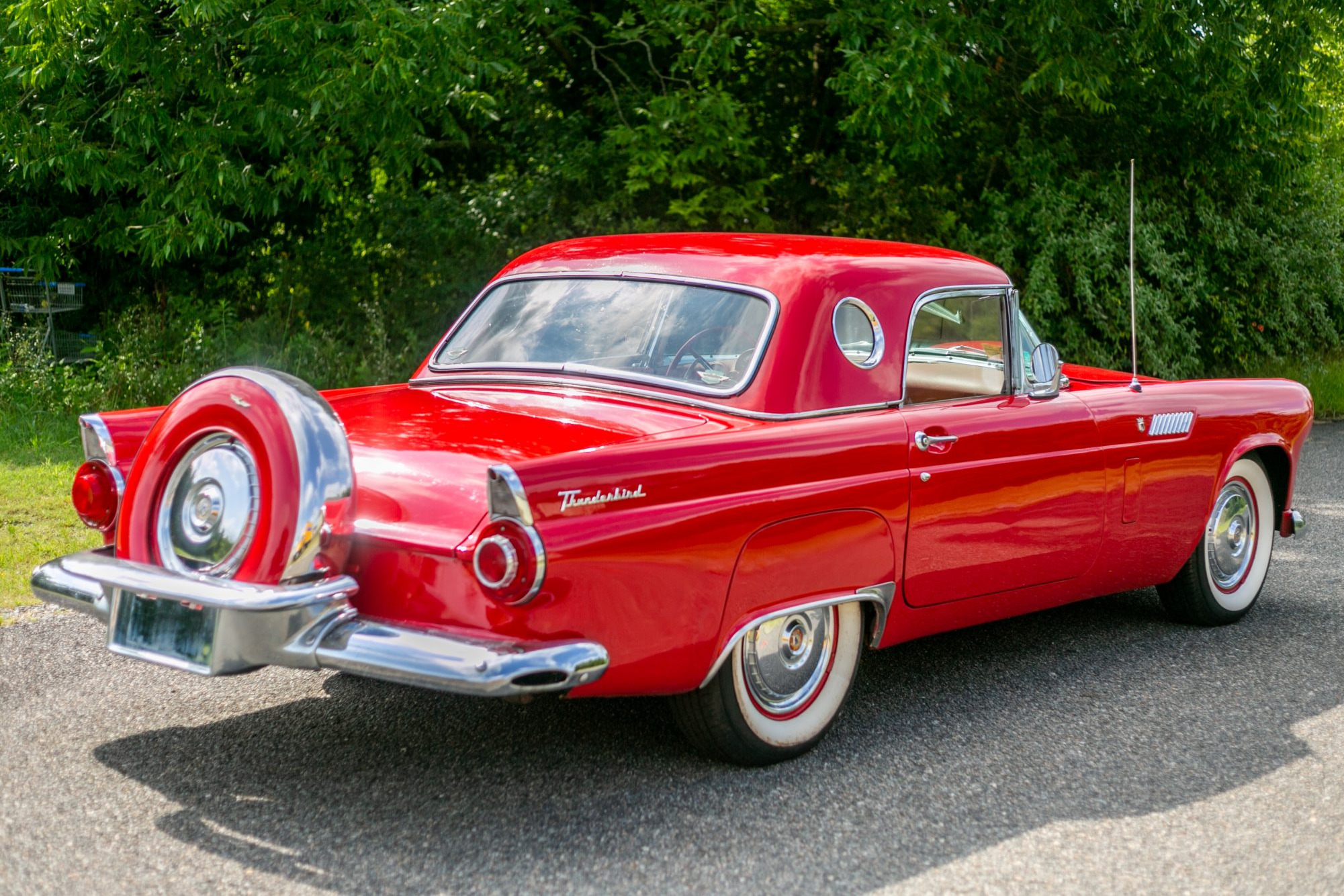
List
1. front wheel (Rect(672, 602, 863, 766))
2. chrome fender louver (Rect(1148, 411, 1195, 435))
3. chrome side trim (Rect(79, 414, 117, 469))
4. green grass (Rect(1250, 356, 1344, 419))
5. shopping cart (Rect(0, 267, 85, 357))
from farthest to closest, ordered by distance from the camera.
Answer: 1. green grass (Rect(1250, 356, 1344, 419))
2. shopping cart (Rect(0, 267, 85, 357))
3. chrome fender louver (Rect(1148, 411, 1195, 435))
4. chrome side trim (Rect(79, 414, 117, 469))
5. front wheel (Rect(672, 602, 863, 766))

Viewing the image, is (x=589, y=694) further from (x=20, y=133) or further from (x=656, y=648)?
(x=20, y=133)

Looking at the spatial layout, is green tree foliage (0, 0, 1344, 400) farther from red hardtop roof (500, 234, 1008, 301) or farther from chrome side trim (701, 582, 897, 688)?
chrome side trim (701, 582, 897, 688)

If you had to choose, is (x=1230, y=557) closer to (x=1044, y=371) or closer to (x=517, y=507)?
(x=1044, y=371)

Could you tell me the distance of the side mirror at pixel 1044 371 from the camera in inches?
190

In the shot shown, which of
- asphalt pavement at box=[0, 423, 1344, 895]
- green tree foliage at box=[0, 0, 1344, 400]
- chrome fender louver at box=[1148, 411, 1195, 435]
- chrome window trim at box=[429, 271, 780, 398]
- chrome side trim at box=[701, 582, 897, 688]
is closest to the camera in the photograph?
asphalt pavement at box=[0, 423, 1344, 895]

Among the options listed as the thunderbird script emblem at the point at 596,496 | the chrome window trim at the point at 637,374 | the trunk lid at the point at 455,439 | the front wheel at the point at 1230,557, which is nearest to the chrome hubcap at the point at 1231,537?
the front wheel at the point at 1230,557

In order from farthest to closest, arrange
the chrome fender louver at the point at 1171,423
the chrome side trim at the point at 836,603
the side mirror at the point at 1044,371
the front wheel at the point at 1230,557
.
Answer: the front wheel at the point at 1230,557 → the chrome fender louver at the point at 1171,423 → the side mirror at the point at 1044,371 → the chrome side trim at the point at 836,603

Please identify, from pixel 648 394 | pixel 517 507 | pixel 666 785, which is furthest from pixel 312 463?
pixel 666 785

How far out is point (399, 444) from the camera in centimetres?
378

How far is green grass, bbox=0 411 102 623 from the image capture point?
6.14 meters

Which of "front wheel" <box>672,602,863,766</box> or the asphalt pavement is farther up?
"front wheel" <box>672,602,863,766</box>

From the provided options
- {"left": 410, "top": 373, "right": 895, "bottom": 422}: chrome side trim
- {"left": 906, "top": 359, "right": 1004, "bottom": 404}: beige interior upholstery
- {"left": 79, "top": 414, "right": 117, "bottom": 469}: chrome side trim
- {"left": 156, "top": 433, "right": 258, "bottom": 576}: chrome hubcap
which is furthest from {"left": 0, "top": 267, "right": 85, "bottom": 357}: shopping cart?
{"left": 906, "top": 359, "right": 1004, "bottom": 404}: beige interior upholstery

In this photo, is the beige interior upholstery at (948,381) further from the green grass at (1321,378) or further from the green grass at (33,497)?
the green grass at (1321,378)

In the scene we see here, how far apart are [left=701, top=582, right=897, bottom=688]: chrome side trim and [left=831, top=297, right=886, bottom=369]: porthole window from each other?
0.71 meters
